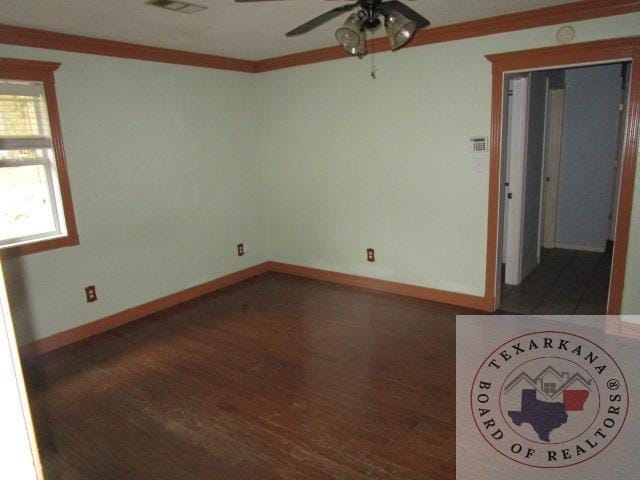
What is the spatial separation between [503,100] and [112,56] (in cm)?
335

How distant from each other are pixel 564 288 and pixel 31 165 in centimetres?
500

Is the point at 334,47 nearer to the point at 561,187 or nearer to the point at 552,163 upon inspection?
the point at 552,163

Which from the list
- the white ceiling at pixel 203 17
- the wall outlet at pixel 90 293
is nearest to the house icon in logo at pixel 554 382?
the white ceiling at pixel 203 17

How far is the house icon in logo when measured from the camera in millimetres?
1988

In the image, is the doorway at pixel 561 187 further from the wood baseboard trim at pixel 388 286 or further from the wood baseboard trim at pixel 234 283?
the wood baseboard trim at pixel 234 283

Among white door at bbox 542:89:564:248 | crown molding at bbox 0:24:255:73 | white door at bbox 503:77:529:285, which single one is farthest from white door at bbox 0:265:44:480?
white door at bbox 542:89:564:248

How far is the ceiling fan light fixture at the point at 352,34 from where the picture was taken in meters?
2.41

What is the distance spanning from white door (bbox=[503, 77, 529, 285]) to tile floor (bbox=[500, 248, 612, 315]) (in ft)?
0.90

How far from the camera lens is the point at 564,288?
14.8ft

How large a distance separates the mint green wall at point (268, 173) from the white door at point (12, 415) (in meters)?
3.23

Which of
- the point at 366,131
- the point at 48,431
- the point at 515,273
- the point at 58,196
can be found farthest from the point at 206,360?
the point at 515,273

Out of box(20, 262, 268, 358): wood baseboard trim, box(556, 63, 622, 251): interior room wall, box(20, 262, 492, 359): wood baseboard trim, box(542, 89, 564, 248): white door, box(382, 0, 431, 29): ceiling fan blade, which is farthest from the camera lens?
box(542, 89, 564, 248): white door

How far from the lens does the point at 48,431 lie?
103 inches

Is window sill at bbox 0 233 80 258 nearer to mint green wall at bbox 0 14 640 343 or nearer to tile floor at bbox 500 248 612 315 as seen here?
mint green wall at bbox 0 14 640 343
